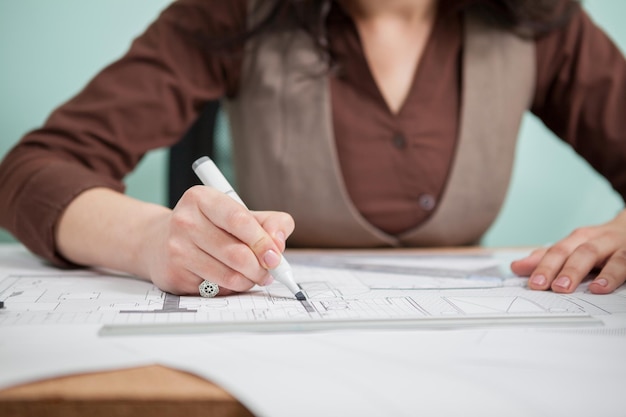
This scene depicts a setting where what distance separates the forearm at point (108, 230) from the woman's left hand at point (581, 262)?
0.30 meters

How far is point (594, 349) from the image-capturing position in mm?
325

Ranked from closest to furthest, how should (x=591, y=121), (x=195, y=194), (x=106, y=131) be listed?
1. (x=195, y=194)
2. (x=106, y=131)
3. (x=591, y=121)

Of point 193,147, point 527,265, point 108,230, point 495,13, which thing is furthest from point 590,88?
point 108,230

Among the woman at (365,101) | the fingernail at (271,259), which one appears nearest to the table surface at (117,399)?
the fingernail at (271,259)

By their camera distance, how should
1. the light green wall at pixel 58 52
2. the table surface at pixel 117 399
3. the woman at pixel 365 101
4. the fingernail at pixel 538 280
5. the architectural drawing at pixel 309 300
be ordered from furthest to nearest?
the light green wall at pixel 58 52 < the woman at pixel 365 101 < the fingernail at pixel 538 280 < the architectural drawing at pixel 309 300 < the table surface at pixel 117 399

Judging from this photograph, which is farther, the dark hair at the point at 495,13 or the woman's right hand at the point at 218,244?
the dark hair at the point at 495,13

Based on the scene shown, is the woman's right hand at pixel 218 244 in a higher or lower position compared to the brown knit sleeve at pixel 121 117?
lower

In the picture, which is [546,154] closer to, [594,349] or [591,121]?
[591,121]

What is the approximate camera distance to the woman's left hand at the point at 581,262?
46cm

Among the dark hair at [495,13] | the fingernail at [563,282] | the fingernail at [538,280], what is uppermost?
the dark hair at [495,13]

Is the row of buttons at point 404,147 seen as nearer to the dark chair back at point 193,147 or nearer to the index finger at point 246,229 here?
the dark chair back at point 193,147

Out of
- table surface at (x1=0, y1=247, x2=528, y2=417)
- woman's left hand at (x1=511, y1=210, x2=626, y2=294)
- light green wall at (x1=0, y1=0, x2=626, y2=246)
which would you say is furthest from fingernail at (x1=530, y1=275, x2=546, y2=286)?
light green wall at (x1=0, y1=0, x2=626, y2=246)

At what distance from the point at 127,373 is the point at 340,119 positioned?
1.74 ft

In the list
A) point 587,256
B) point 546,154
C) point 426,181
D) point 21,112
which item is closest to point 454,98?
point 426,181
